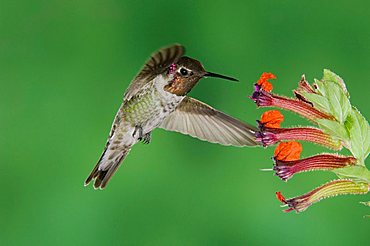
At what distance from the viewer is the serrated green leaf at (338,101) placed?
923mm

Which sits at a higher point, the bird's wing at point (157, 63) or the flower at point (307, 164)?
the bird's wing at point (157, 63)

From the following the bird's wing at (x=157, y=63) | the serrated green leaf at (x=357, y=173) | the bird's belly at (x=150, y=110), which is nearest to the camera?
the serrated green leaf at (x=357, y=173)

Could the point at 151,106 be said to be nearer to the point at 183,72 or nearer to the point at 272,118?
the point at 183,72

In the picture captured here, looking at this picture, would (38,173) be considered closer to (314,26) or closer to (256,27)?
(256,27)

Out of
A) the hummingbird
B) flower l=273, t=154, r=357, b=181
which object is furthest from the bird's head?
flower l=273, t=154, r=357, b=181

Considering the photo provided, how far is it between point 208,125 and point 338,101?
0.67 meters

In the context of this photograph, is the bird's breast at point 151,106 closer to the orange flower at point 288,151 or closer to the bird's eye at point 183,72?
the bird's eye at point 183,72

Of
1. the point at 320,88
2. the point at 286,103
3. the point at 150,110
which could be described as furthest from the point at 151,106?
the point at 320,88

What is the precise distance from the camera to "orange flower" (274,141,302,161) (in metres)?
0.97

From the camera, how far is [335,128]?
37.0 inches

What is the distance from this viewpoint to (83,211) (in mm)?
2070

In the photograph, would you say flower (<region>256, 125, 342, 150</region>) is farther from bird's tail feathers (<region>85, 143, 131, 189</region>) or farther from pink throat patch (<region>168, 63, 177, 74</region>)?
bird's tail feathers (<region>85, 143, 131, 189</region>)

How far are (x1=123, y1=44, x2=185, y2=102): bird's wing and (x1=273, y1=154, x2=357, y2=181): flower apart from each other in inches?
11.6

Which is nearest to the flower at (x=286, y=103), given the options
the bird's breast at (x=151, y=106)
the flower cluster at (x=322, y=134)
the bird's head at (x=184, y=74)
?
the flower cluster at (x=322, y=134)
